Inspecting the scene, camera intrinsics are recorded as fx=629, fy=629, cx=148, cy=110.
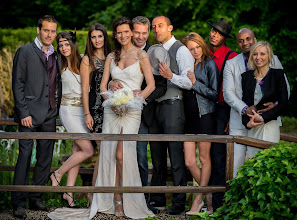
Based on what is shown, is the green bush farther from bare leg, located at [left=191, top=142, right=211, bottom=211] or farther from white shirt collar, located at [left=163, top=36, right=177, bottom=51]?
white shirt collar, located at [left=163, top=36, right=177, bottom=51]

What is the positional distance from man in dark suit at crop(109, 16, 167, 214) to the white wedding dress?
5.9 inches

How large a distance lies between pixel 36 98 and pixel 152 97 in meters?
1.23

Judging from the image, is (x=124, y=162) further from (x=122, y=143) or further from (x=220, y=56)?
(x=220, y=56)

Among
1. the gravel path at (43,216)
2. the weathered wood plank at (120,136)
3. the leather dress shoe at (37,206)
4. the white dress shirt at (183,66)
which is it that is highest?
the white dress shirt at (183,66)

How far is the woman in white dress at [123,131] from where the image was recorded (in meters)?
6.59

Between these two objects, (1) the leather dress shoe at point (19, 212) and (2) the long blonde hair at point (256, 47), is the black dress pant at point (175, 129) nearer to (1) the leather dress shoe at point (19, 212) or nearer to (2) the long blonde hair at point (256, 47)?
(2) the long blonde hair at point (256, 47)

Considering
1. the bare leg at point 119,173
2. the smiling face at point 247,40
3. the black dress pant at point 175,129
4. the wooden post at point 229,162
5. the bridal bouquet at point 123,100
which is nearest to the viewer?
the wooden post at point 229,162

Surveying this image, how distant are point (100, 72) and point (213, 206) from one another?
1905 millimetres

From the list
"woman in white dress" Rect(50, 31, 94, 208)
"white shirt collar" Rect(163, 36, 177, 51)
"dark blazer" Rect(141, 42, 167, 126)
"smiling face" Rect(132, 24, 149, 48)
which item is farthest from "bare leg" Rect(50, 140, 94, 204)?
"white shirt collar" Rect(163, 36, 177, 51)

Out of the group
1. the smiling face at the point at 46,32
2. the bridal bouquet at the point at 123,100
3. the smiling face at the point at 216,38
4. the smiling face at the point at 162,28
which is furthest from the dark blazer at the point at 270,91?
the smiling face at the point at 46,32

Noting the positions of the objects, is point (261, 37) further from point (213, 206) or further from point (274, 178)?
point (274, 178)

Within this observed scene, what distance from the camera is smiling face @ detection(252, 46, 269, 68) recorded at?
661 cm

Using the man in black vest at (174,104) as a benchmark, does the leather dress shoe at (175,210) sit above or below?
below

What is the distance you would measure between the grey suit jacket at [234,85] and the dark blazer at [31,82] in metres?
1.95
